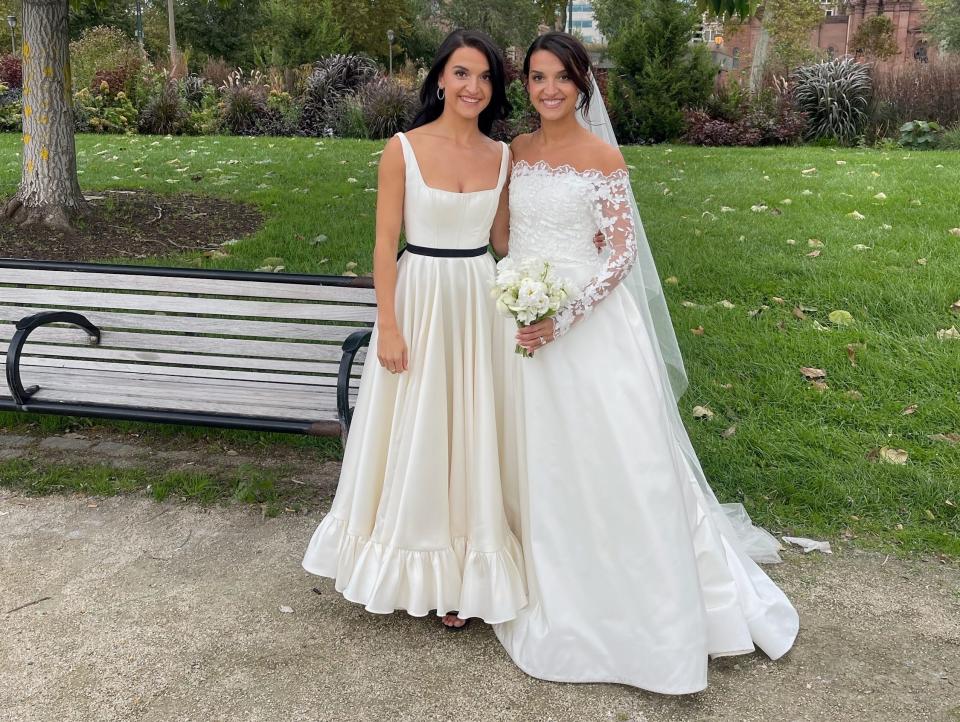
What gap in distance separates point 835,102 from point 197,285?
1246 cm

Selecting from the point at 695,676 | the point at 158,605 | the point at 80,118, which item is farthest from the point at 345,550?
the point at 80,118

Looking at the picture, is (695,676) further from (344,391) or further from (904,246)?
(904,246)

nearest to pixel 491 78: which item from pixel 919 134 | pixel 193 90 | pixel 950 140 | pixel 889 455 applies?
pixel 889 455

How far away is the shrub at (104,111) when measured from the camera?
14.4 metres

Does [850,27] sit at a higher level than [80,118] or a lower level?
higher

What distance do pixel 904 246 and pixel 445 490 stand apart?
16.8 feet

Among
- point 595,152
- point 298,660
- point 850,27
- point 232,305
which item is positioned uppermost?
point 850,27

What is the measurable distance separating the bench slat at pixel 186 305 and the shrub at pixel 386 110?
10099 mm

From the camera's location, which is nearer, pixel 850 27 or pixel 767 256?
pixel 767 256

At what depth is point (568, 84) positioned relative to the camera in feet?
8.54

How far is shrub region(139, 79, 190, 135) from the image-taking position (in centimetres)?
1441

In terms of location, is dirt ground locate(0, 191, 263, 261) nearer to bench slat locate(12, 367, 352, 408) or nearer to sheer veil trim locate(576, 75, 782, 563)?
bench slat locate(12, 367, 352, 408)

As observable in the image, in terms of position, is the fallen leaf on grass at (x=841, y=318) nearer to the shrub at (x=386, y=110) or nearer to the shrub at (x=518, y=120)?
the shrub at (x=518, y=120)

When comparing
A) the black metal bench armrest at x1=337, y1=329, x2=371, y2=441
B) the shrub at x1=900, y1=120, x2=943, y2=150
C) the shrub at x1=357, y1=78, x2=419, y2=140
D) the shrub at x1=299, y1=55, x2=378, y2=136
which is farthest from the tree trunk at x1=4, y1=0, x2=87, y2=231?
the shrub at x1=900, y1=120, x2=943, y2=150
